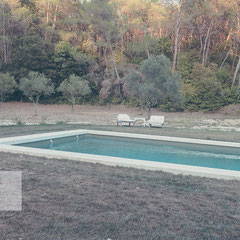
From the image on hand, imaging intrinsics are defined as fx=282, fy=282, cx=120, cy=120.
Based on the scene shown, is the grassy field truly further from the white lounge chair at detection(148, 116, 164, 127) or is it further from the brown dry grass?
the white lounge chair at detection(148, 116, 164, 127)

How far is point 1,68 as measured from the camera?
27.5m

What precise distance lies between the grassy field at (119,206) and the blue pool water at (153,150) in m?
2.87

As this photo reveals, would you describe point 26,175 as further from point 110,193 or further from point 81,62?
point 81,62

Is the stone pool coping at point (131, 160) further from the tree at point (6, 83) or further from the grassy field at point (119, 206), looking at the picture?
the tree at point (6, 83)

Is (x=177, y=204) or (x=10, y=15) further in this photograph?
(x=10, y=15)

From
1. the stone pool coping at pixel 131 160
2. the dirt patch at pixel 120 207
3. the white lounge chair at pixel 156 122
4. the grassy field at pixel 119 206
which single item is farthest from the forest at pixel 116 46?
the dirt patch at pixel 120 207

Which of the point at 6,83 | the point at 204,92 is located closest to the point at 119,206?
the point at 6,83

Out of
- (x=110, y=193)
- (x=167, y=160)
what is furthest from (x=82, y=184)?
(x=167, y=160)

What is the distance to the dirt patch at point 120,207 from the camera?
104 inches

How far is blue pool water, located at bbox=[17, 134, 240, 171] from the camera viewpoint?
25.7ft

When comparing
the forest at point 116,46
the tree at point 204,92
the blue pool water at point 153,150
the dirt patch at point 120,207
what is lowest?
the blue pool water at point 153,150

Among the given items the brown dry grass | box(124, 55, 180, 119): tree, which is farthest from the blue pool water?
box(124, 55, 180, 119): tree

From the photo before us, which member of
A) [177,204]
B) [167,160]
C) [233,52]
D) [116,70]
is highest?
[233,52]

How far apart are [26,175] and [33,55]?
25.8m
